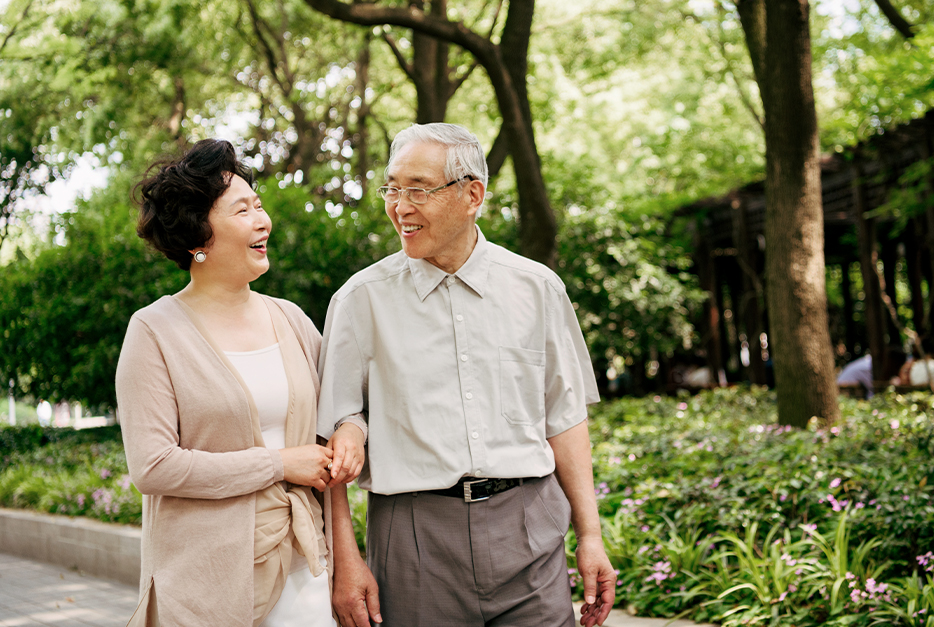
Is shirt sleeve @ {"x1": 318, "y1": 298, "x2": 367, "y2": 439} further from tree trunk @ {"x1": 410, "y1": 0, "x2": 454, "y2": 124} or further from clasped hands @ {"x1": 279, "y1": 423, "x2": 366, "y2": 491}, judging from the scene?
tree trunk @ {"x1": 410, "y1": 0, "x2": 454, "y2": 124}

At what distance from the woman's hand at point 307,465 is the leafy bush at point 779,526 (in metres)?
2.43

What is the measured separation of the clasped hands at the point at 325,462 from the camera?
6.99 ft

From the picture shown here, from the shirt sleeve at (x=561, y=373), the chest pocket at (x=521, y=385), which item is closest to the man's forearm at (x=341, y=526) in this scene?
the chest pocket at (x=521, y=385)

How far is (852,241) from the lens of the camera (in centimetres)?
1728

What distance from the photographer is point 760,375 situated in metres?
14.2

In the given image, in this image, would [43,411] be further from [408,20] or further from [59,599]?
[408,20]

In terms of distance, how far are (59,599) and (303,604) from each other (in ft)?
16.5

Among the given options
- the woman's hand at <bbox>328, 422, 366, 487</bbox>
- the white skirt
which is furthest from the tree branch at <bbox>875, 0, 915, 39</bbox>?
the white skirt

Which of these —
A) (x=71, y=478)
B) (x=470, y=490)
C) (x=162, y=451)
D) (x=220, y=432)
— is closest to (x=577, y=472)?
(x=470, y=490)

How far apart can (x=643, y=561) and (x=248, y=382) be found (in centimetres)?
288

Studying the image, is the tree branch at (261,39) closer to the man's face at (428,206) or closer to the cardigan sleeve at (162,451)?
the man's face at (428,206)

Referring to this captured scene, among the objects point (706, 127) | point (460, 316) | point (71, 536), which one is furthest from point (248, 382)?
point (706, 127)

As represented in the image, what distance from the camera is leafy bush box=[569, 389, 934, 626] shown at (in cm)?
378

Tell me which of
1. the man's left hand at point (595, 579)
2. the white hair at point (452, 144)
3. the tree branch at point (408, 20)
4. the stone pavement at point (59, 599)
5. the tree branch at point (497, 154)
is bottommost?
the stone pavement at point (59, 599)
